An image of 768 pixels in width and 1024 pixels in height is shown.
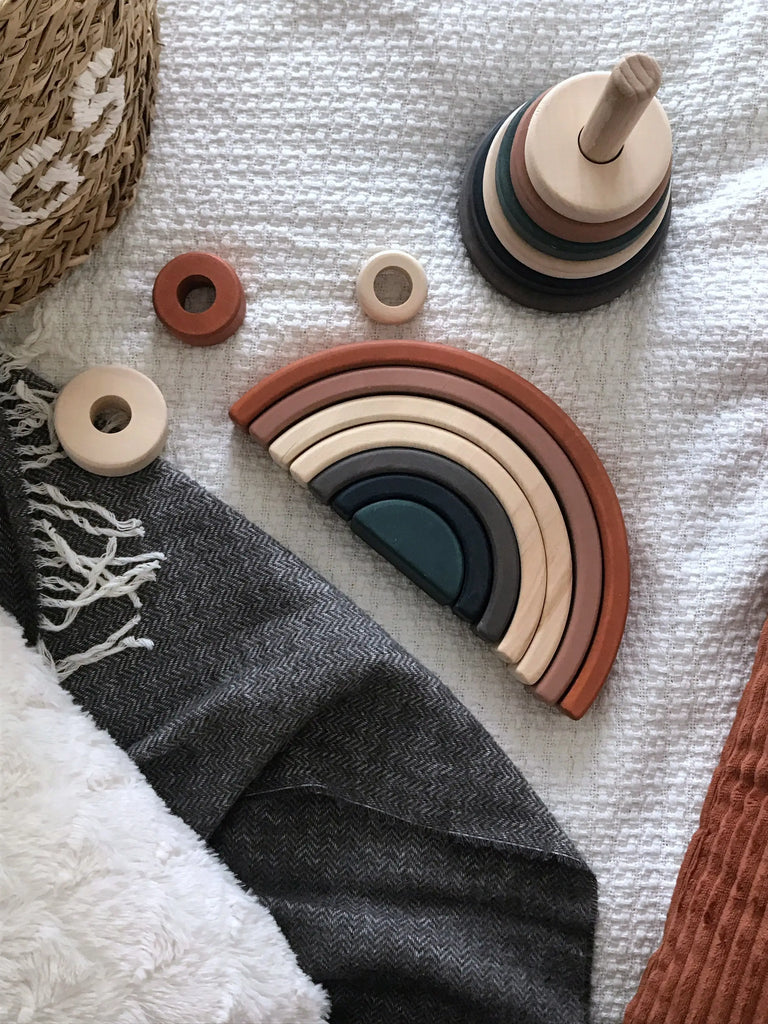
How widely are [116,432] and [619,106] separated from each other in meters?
0.42

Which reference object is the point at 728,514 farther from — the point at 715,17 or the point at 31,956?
the point at 31,956

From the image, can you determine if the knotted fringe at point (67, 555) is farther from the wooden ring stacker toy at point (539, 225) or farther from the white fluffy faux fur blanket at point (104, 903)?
the wooden ring stacker toy at point (539, 225)

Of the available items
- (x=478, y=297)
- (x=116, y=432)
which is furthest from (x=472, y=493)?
(x=116, y=432)

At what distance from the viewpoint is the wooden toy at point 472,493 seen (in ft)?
2.18

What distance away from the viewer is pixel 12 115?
0.51 meters

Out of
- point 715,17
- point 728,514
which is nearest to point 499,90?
point 715,17

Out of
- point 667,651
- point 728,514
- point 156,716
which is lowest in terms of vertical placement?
point 156,716

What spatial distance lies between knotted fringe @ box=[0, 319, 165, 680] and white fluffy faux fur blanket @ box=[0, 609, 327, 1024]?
0.05m

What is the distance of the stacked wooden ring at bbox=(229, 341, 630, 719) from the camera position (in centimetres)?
67

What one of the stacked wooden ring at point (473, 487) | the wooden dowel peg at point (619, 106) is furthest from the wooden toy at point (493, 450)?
the wooden dowel peg at point (619, 106)

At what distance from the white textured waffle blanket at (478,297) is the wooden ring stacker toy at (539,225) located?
0.07 metres

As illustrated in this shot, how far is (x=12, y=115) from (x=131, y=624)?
0.35 metres

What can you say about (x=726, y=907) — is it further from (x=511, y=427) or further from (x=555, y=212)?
(x=555, y=212)

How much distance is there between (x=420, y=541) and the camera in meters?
0.66
